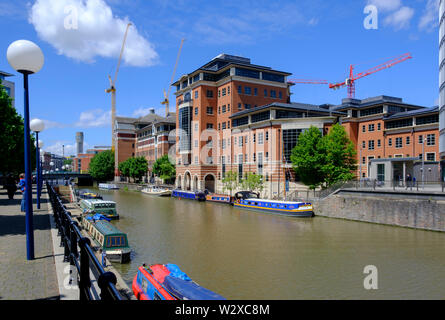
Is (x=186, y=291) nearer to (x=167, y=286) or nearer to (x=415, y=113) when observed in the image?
(x=167, y=286)

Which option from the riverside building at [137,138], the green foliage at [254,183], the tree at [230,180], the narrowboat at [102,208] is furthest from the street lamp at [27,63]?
the riverside building at [137,138]

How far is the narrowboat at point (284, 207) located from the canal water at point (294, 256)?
268cm

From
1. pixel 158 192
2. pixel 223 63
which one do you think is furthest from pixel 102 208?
pixel 223 63

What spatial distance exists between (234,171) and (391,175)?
94.0 feet

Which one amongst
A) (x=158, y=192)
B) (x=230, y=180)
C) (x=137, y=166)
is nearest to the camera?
(x=230, y=180)

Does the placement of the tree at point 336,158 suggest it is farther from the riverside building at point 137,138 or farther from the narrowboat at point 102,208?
the riverside building at point 137,138

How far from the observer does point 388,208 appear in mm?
35094

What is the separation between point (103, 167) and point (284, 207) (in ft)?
309

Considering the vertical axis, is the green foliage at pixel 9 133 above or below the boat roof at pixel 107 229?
above

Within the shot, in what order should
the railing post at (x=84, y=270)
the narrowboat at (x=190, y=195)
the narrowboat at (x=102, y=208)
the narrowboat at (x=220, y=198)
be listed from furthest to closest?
1. the narrowboat at (x=190, y=195)
2. the narrowboat at (x=220, y=198)
3. the narrowboat at (x=102, y=208)
4. the railing post at (x=84, y=270)

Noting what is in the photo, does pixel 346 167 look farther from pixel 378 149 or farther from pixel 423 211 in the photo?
pixel 378 149

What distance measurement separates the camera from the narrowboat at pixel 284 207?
41844 millimetres
